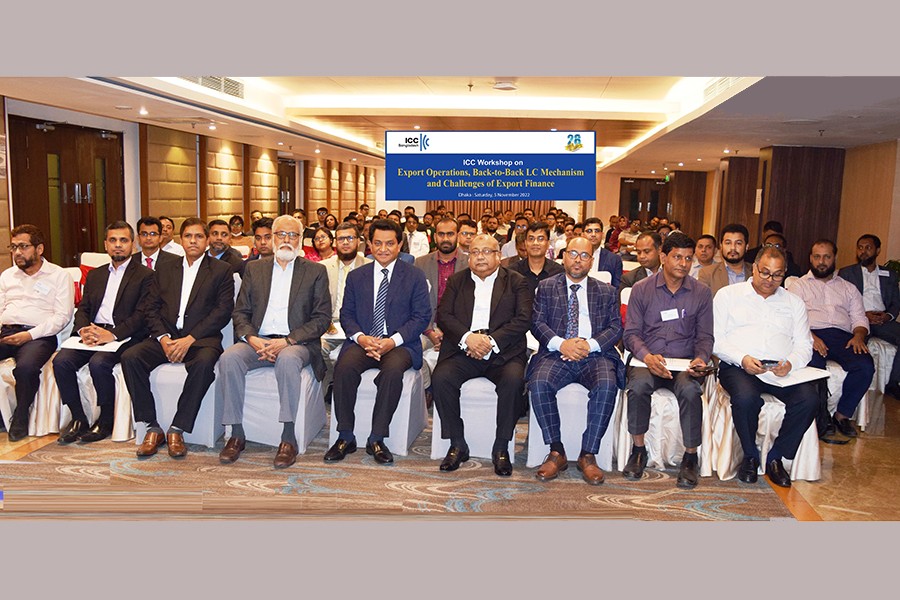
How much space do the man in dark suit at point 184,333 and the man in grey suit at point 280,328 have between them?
0.46 feet

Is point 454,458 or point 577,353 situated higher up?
point 577,353

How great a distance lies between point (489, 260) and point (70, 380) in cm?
280

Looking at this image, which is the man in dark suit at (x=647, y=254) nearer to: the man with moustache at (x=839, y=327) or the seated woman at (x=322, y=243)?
the man with moustache at (x=839, y=327)

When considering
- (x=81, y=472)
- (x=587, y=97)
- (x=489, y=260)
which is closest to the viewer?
(x=81, y=472)

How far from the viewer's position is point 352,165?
22906mm

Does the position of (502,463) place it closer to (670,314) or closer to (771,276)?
(670,314)

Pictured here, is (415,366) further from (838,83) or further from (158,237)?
(838,83)

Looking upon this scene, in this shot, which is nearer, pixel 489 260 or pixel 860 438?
pixel 489 260

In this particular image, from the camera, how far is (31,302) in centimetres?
523

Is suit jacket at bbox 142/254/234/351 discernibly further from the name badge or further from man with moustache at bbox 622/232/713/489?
the name badge

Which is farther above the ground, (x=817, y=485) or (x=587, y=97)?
(x=587, y=97)

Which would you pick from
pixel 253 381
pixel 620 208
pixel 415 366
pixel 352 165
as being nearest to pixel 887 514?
pixel 415 366

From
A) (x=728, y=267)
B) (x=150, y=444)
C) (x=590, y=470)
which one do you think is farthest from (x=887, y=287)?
(x=150, y=444)

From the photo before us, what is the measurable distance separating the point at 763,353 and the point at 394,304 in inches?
89.4
